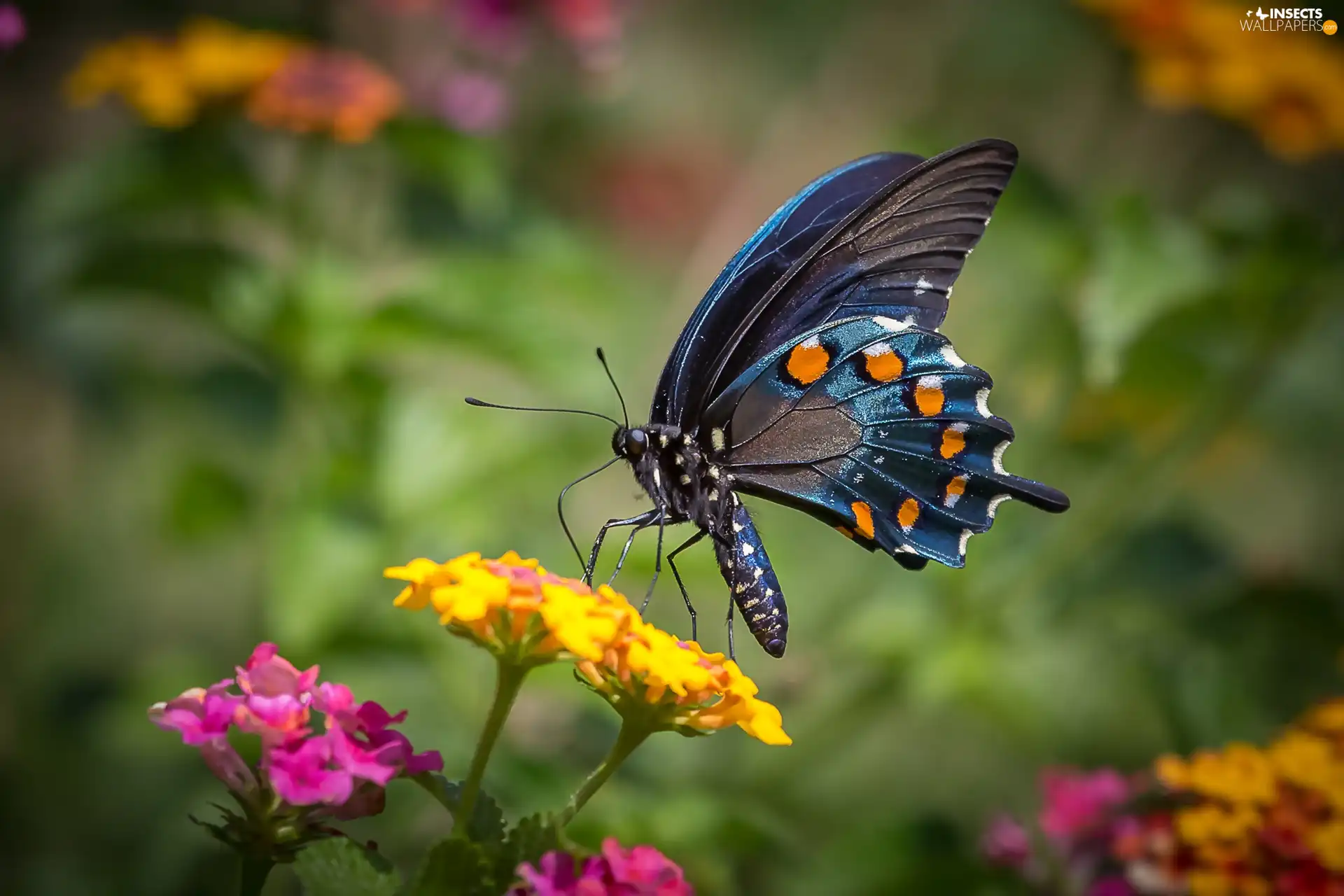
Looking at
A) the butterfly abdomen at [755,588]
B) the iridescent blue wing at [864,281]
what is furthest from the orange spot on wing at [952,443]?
the butterfly abdomen at [755,588]

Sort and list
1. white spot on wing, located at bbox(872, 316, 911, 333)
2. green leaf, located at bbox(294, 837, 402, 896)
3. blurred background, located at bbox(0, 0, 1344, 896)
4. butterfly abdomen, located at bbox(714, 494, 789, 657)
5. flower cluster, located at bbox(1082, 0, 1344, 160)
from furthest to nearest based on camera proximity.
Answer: flower cluster, located at bbox(1082, 0, 1344, 160), blurred background, located at bbox(0, 0, 1344, 896), white spot on wing, located at bbox(872, 316, 911, 333), butterfly abdomen, located at bbox(714, 494, 789, 657), green leaf, located at bbox(294, 837, 402, 896)

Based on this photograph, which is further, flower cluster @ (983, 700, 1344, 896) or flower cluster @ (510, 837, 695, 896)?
flower cluster @ (983, 700, 1344, 896)

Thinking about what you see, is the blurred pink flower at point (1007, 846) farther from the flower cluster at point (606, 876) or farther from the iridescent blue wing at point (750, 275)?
the flower cluster at point (606, 876)

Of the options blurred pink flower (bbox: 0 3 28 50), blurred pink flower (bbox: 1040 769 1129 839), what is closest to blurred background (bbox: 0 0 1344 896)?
blurred pink flower (bbox: 0 3 28 50)

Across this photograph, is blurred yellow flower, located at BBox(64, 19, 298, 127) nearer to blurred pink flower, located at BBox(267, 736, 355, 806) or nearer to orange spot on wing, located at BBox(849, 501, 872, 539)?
orange spot on wing, located at BBox(849, 501, 872, 539)

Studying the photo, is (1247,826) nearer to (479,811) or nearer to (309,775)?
(479,811)

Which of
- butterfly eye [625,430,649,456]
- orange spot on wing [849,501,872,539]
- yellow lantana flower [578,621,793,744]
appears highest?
orange spot on wing [849,501,872,539]
